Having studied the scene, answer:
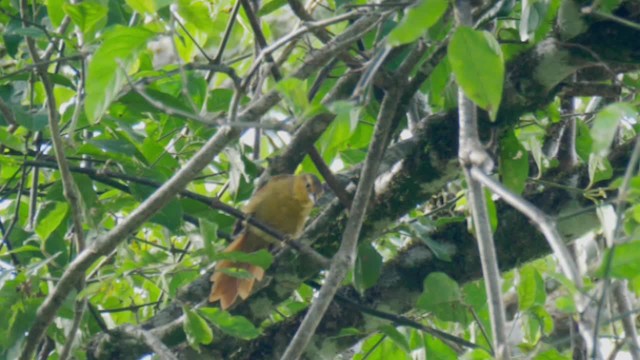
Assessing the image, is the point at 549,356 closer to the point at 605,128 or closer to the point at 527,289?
the point at 527,289

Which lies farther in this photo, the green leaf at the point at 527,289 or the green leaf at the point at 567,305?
the green leaf at the point at 527,289

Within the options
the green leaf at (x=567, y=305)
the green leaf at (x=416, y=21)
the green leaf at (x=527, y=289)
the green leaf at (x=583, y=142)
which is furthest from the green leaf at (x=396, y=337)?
the green leaf at (x=416, y=21)

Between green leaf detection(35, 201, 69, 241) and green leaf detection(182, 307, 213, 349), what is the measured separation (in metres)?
0.67

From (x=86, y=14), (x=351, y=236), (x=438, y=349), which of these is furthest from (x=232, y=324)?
(x=86, y=14)

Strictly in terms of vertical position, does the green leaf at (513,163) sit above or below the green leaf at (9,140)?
below

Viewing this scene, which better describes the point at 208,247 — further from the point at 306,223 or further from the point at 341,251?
the point at 306,223

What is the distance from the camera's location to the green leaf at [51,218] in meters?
3.11

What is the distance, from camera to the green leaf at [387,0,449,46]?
6.19ft

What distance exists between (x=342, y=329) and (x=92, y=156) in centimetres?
97

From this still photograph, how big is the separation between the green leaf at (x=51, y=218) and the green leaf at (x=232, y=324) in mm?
687

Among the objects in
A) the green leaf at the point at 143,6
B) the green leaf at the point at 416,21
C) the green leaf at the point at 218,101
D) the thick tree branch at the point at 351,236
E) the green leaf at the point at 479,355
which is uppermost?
the green leaf at the point at 143,6

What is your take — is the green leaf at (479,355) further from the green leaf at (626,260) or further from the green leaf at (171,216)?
the green leaf at (171,216)

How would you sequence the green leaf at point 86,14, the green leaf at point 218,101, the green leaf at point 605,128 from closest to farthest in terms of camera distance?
the green leaf at point 605,128, the green leaf at point 86,14, the green leaf at point 218,101

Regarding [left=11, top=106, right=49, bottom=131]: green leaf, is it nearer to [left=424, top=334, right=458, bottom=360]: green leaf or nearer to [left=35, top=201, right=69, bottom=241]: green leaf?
[left=35, top=201, right=69, bottom=241]: green leaf
